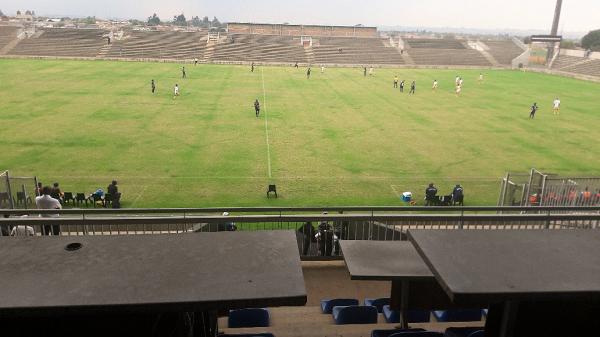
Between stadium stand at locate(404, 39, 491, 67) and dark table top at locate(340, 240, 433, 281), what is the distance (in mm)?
74672

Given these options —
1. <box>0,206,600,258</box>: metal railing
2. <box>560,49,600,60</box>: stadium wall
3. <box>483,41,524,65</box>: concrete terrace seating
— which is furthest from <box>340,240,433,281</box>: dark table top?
<box>483,41,524,65</box>: concrete terrace seating

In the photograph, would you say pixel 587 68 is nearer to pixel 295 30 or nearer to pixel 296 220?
pixel 295 30

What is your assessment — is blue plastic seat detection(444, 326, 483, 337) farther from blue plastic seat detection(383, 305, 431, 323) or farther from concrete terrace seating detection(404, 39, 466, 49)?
concrete terrace seating detection(404, 39, 466, 49)

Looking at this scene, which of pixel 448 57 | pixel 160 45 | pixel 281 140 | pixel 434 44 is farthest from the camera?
pixel 434 44

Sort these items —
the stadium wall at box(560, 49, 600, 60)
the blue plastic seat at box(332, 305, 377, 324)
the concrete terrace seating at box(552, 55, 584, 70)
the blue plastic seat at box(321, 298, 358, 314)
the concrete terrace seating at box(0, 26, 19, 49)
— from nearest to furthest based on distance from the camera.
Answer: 1. the blue plastic seat at box(332, 305, 377, 324)
2. the blue plastic seat at box(321, 298, 358, 314)
3. the stadium wall at box(560, 49, 600, 60)
4. the concrete terrace seating at box(0, 26, 19, 49)
5. the concrete terrace seating at box(552, 55, 584, 70)

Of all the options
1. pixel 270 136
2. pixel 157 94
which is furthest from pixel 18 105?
pixel 270 136

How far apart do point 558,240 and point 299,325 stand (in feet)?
10.9

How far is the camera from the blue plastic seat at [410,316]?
6.33 m

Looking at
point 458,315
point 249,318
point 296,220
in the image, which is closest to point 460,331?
point 458,315

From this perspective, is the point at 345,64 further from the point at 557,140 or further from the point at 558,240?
the point at 558,240

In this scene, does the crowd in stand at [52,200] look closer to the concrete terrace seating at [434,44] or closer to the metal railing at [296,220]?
the metal railing at [296,220]

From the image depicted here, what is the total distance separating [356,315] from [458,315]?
1580mm

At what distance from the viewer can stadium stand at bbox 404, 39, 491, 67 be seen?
256ft

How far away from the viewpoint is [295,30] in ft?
336
